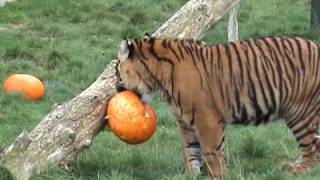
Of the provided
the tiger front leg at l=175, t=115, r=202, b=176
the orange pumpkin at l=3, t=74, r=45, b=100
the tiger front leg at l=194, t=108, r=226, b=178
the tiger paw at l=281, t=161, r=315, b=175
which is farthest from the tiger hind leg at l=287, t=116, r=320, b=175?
the orange pumpkin at l=3, t=74, r=45, b=100

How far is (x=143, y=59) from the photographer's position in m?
6.61

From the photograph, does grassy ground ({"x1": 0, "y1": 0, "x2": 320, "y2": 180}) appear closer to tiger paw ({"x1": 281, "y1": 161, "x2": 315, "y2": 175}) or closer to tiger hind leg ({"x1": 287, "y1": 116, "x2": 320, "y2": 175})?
tiger paw ({"x1": 281, "y1": 161, "x2": 315, "y2": 175})

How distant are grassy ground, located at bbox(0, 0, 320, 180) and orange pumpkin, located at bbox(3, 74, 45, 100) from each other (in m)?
0.12

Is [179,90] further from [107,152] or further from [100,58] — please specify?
[100,58]

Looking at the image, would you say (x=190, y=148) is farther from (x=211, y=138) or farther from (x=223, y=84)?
(x=223, y=84)

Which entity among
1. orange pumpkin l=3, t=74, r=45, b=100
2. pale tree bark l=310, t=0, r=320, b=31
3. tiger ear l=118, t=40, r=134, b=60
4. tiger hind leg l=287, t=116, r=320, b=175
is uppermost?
pale tree bark l=310, t=0, r=320, b=31

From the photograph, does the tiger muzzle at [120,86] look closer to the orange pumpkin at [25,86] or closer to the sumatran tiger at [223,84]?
the sumatran tiger at [223,84]

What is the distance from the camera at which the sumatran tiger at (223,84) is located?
6465 millimetres

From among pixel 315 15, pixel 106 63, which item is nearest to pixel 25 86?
pixel 106 63

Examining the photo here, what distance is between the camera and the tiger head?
6.60m

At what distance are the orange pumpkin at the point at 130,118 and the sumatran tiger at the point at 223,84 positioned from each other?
0.41ft

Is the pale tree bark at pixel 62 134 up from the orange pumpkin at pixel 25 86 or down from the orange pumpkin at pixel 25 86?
down

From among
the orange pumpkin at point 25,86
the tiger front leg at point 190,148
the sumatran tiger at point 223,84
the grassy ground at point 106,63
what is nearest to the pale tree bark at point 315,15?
the grassy ground at point 106,63

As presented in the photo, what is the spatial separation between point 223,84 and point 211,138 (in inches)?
18.2
